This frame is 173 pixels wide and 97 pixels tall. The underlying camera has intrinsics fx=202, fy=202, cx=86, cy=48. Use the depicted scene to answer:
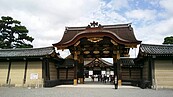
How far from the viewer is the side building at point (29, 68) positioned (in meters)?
20.3

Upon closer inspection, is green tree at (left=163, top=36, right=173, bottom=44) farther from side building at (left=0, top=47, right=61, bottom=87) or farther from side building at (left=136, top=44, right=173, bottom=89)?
side building at (left=0, top=47, right=61, bottom=87)

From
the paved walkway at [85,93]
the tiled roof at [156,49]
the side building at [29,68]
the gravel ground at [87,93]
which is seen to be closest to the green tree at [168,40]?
the tiled roof at [156,49]

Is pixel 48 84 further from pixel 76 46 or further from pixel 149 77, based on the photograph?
pixel 149 77

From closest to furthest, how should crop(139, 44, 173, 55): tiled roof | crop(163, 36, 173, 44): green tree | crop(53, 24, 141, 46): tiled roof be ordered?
crop(139, 44, 173, 55): tiled roof, crop(53, 24, 141, 46): tiled roof, crop(163, 36, 173, 44): green tree

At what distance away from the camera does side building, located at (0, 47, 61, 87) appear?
66.7 feet

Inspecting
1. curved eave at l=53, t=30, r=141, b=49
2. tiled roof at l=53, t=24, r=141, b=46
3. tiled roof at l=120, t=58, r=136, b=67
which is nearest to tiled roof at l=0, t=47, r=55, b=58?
tiled roof at l=53, t=24, r=141, b=46

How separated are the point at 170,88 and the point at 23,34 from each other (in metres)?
27.6

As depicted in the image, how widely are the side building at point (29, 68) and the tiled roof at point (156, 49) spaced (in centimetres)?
926

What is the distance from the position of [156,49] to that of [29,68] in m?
12.9

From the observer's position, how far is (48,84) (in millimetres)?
20078

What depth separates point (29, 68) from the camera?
21031 millimetres

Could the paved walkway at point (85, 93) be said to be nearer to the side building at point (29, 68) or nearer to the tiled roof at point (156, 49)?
the tiled roof at point (156, 49)

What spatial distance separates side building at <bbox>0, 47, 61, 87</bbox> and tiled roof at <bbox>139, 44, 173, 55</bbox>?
30.4 ft

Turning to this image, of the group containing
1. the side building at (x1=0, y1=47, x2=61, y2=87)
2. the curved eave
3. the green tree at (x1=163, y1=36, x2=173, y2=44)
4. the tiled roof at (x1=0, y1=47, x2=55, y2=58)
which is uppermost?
the green tree at (x1=163, y1=36, x2=173, y2=44)
